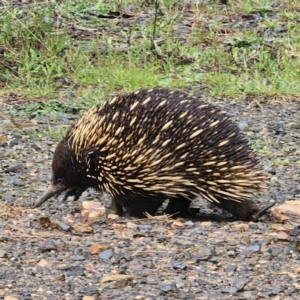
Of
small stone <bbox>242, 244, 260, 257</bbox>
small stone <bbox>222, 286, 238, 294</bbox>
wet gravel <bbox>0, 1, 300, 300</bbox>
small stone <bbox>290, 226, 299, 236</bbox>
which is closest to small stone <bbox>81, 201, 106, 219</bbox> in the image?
wet gravel <bbox>0, 1, 300, 300</bbox>

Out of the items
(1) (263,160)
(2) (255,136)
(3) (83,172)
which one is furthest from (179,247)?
(2) (255,136)

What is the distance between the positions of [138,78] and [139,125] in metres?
2.42

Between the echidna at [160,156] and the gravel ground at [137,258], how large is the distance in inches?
7.7

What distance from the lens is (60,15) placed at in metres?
7.79

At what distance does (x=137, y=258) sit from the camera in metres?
3.40

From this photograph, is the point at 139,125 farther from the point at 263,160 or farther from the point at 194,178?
the point at 263,160

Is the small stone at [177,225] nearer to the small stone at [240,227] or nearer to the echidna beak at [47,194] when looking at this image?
the small stone at [240,227]

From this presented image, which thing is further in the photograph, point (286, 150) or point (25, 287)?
point (286, 150)

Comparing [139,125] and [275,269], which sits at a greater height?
[139,125]

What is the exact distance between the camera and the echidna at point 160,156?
14.3ft

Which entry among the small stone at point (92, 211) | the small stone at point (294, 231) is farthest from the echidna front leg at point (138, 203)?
the small stone at point (294, 231)

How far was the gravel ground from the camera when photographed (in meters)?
3.08

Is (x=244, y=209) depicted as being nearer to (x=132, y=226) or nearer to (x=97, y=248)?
(x=132, y=226)

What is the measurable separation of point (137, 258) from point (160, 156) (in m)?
1.08
